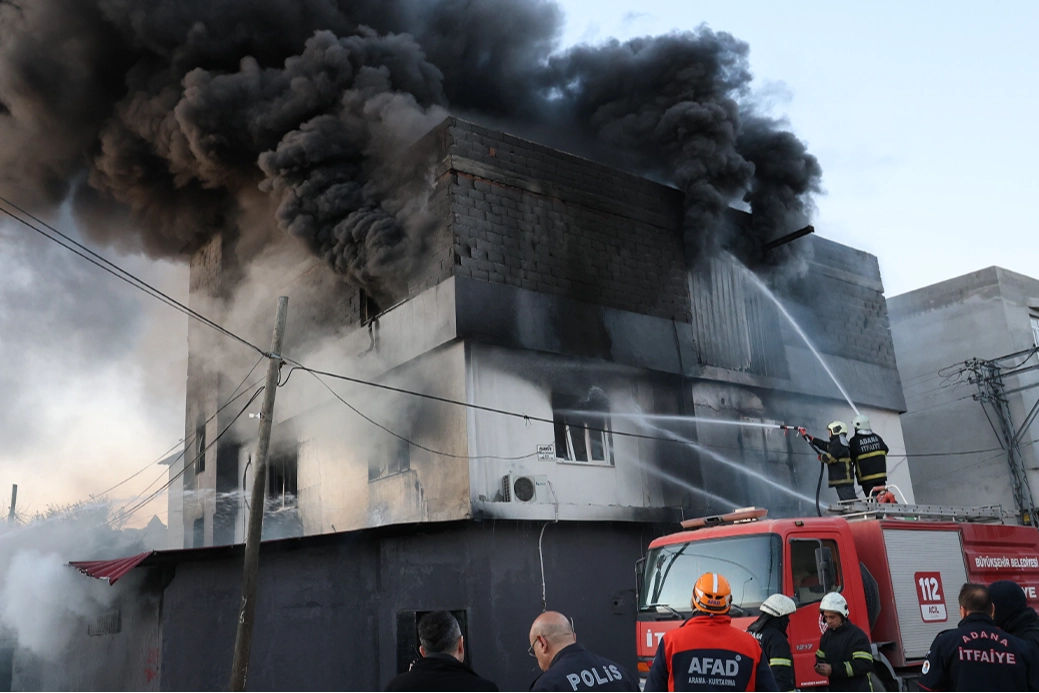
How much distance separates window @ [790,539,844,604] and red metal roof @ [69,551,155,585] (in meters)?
8.41

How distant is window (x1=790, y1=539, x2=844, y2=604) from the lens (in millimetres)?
7305

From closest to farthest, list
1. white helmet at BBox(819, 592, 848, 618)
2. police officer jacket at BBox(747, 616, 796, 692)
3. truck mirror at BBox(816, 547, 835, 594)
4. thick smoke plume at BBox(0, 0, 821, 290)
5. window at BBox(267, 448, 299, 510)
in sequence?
police officer jacket at BBox(747, 616, 796, 692) → white helmet at BBox(819, 592, 848, 618) → truck mirror at BBox(816, 547, 835, 594) → thick smoke plume at BBox(0, 0, 821, 290) → window at BBox(267, 448, 299, 510)

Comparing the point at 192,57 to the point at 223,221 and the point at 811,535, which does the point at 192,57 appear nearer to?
the point at 223,221

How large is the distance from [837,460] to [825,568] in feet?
12.7

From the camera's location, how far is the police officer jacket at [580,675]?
11.2 feet

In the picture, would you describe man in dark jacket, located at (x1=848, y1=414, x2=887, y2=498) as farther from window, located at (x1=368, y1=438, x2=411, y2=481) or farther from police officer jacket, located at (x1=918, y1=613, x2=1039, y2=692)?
window, located at (x1=368, y1=438, x2=411, y2=481)

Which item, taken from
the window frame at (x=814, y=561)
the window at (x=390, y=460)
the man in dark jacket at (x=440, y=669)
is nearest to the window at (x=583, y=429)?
the window at (x=390, y=460)

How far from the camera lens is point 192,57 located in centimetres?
1866

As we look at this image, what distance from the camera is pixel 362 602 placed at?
12617mm

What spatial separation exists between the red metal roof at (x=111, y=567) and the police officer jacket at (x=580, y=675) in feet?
31.0

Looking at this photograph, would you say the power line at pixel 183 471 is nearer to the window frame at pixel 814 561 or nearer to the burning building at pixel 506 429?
the burning building at pixel 506 429

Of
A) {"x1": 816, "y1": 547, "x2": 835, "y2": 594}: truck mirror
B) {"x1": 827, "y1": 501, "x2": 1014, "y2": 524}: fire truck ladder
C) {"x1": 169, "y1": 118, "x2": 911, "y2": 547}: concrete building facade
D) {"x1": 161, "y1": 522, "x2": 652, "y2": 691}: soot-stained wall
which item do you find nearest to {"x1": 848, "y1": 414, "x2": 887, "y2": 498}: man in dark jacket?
{"x1": 827, "y1": 501, "x2": 1014, "y2": 524}: fire truck ladder

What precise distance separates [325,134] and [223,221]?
559cm

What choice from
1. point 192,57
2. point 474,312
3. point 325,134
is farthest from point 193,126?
point 474,312
